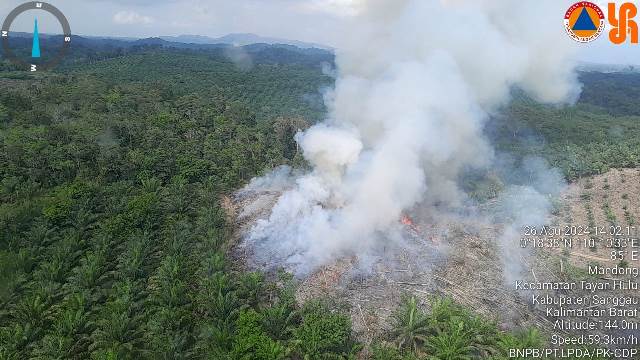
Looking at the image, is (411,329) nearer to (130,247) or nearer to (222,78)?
(130,247)

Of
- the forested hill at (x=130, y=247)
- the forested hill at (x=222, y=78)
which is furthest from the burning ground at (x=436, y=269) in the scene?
the forested hill at (x=222, y=78)

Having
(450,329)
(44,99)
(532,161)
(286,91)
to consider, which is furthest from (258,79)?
(450,329)

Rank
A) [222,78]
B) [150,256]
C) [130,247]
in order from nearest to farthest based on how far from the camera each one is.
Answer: [130,247]
[150,256]
[222,78]

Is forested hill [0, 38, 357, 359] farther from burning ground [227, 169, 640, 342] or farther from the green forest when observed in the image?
burning ground [227, 169, 640, 342]

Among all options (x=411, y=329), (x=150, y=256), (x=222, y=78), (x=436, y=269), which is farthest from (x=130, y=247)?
(x=222, y=78)

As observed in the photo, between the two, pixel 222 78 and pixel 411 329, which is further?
pixel 222 78

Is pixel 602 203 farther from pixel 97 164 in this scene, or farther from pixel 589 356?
pixel 97 164

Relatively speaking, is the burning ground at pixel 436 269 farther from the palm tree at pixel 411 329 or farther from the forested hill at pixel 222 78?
the forested hill at pixel 222 78
